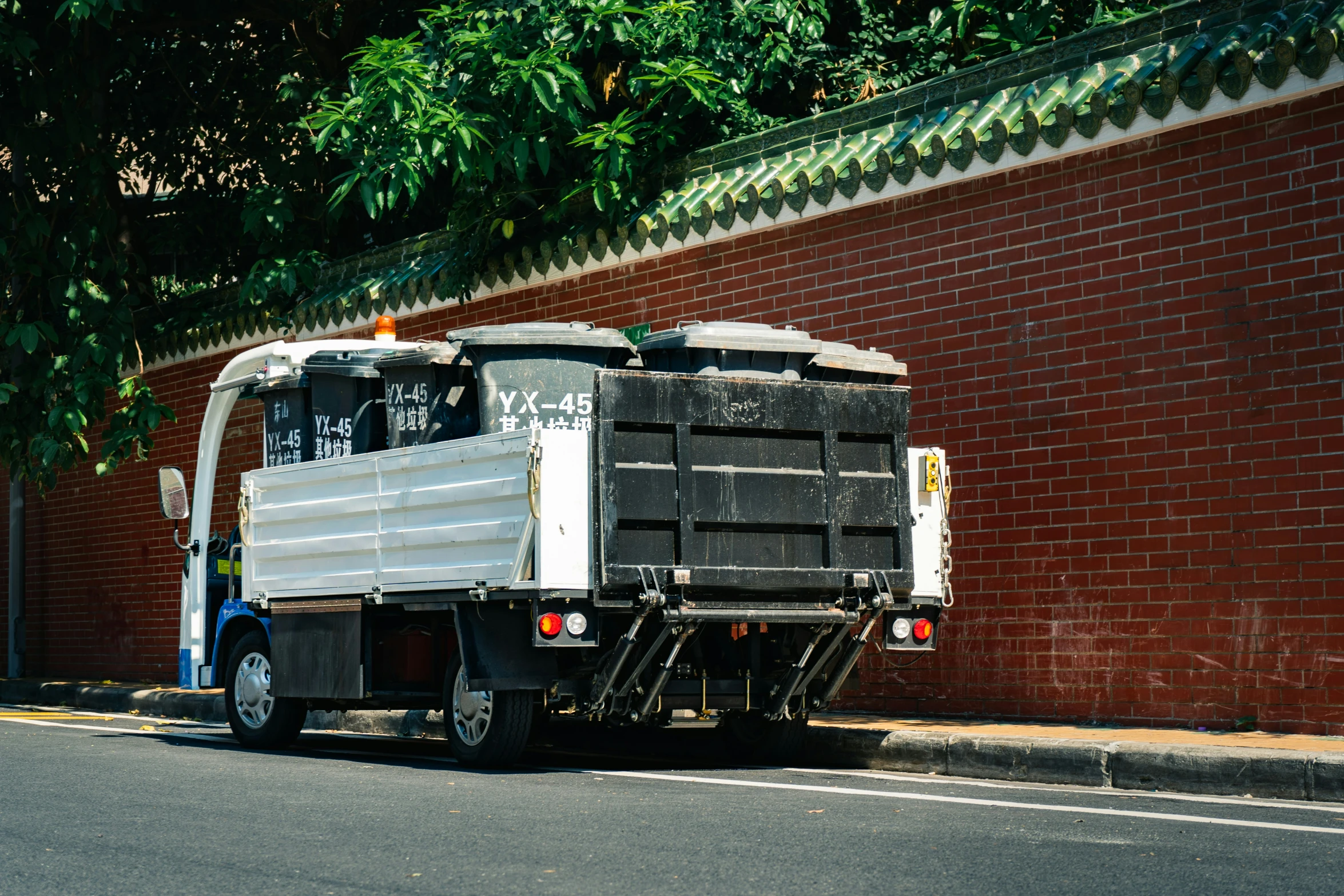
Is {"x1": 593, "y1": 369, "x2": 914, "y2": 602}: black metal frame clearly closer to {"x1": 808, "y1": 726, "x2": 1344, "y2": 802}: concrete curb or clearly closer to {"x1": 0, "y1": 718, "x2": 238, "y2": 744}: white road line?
{"x1": 808, "y1": 726, "x2": 1344, "y2": 802}: concrete curb

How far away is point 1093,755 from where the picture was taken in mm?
8578

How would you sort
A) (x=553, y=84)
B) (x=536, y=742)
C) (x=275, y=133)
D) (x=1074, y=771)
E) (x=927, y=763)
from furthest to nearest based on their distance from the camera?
(x=275, y=133)
(x=553, y=84)
(x=536, y=742)
(x=927, y=763)
(x=1074, y=771)

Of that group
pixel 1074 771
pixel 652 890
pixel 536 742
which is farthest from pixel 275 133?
pixel 652 890

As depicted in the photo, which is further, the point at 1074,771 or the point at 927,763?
the point at 927,763

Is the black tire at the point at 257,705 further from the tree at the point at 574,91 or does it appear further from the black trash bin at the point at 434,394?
the tree at the point at 574,91

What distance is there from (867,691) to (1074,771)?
3348mm

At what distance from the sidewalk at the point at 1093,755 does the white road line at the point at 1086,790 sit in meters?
0.07

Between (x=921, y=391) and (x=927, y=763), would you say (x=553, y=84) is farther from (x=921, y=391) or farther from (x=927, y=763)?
(x=927, y=763)

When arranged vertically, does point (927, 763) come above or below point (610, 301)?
below

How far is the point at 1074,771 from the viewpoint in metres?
8.64

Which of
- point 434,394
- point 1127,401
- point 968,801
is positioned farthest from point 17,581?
point 968,801

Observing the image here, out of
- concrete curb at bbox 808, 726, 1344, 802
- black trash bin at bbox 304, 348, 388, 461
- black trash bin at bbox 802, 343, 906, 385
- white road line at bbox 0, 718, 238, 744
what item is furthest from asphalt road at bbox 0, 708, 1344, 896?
white road line at bbox 0, 718, 238, 744

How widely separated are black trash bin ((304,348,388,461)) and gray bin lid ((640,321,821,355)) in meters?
1.97

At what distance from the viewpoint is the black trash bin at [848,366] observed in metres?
9.62
